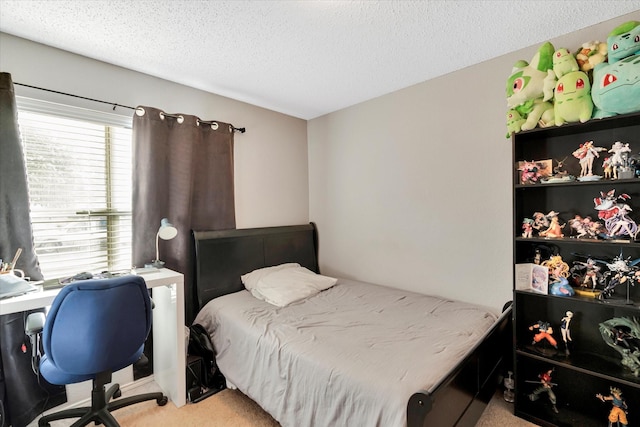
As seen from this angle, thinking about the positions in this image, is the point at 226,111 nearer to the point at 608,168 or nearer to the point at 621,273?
the point at 608,168

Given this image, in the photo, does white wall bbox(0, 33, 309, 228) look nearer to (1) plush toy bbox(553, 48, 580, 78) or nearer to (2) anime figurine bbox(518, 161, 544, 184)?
(2) anime figurine bbox(518, 161, 544, 184)

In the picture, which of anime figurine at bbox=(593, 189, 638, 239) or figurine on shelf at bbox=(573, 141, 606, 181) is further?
figurine on shelf at bbox=(573, 141, 606, 181)

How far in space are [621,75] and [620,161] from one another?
1.47 feet

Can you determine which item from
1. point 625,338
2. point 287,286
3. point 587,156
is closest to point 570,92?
point 587,156

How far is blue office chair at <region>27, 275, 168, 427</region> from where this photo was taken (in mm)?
1477

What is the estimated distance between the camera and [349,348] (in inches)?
63.1

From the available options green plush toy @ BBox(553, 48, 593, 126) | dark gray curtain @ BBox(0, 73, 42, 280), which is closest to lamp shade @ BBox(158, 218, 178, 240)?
dark gray curtain @ BBox(0, 73, 42, 280)

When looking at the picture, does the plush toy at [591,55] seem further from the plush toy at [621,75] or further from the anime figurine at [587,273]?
the anime figurine at [587,273]

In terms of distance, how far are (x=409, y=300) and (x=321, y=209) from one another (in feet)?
5.01

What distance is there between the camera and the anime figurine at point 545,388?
184cm

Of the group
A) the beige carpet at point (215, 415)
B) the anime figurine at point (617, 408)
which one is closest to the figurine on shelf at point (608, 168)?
the anime figurine at point (617, 408)

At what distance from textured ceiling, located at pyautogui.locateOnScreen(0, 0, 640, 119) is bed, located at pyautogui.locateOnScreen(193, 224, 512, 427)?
1.44 m

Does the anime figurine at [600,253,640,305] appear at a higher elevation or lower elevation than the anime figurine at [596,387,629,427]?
higher

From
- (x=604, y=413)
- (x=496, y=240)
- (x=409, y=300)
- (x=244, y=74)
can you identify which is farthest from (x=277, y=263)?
(x=604, y=413)
